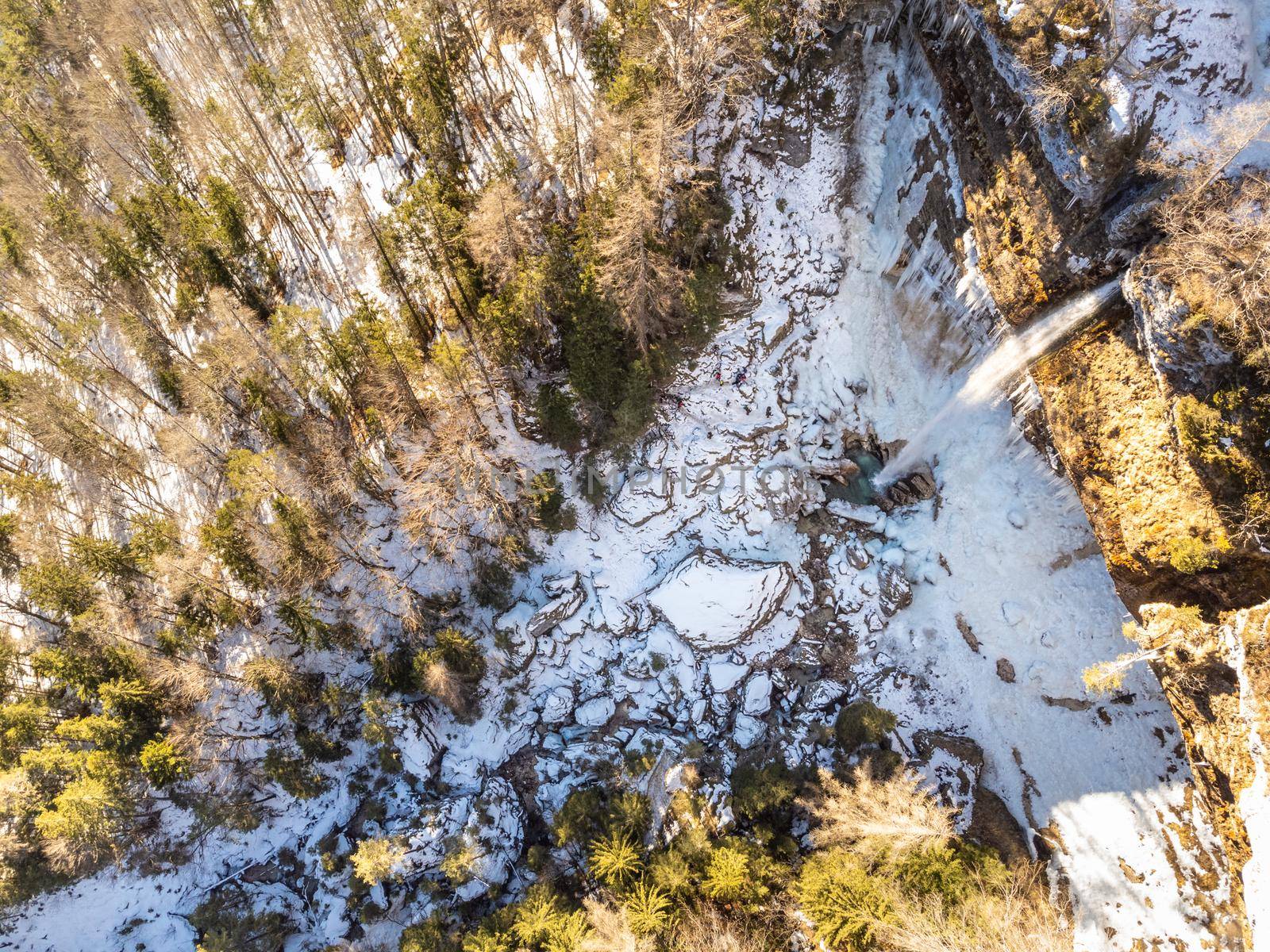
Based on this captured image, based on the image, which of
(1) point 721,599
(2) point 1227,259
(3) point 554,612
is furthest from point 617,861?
(2) point 1227,259

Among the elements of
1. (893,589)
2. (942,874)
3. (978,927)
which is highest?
(893,589)

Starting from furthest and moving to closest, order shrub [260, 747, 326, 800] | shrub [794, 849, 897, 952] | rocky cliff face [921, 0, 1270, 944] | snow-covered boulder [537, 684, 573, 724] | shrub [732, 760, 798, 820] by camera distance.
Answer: snow-covered boulder [537, 684, 573, 724], shrub [260, 747, 326, 800], shrub [732, 760, 798, 820], shrub [794, 849, 897, 952], rocky cliff face [921, 0, 1270, 944]

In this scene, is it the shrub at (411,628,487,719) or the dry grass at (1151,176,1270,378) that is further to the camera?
the shrub at (411,628,487,719)

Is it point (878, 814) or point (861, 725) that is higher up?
point (861, 725)

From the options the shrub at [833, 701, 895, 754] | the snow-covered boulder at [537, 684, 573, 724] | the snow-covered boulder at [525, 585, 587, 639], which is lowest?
the shrub at [833, 701, 895, 754]

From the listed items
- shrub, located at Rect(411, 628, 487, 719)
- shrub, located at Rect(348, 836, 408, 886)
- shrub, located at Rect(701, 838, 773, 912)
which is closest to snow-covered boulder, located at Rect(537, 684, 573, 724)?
shrub, located at Rect(411, 628, 487, 719)

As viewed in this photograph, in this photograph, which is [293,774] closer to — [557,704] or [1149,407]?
[557,704]

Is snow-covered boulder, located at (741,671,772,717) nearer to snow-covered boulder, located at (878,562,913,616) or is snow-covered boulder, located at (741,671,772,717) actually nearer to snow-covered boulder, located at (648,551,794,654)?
snow-covered boulder, located at (648,551,794,654)
